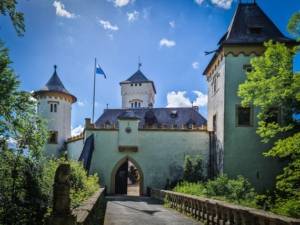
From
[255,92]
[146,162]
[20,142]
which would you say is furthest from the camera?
[146,162]

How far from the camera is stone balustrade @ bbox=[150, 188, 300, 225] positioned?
474 centimetres

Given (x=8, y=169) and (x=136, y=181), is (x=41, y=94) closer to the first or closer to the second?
(x=136, y=181)

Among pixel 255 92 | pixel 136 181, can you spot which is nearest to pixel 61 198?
pixel 255 92

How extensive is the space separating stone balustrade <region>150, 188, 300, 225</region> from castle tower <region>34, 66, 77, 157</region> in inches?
798

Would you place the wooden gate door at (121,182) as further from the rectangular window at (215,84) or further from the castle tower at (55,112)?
the rectangular window at (215,84)

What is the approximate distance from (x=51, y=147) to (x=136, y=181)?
1587 centimetres

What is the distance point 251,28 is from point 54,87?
1923 cm

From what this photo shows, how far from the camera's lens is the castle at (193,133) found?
64.9ft

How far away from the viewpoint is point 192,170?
22.5m

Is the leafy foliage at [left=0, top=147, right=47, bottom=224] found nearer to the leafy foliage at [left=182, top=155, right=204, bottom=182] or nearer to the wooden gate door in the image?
the leafy foliage at [left=182, top=155, right=204, bottom=182]

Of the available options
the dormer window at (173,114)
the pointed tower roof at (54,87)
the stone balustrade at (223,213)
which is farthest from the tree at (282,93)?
the pointed tower roof at (54,87)

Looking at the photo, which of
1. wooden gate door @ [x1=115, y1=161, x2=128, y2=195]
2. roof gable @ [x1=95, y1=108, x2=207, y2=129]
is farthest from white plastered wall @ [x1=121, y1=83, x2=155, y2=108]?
wooden gate door @ [x1=115, y1=161, x2=128, y2=195]

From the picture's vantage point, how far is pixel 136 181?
4222cm

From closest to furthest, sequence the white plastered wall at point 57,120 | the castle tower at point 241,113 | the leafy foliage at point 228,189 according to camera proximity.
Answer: the leafy foliage at point 228,189 → the castle tower at point 241,113 → the white plastered wall at point 57,120
